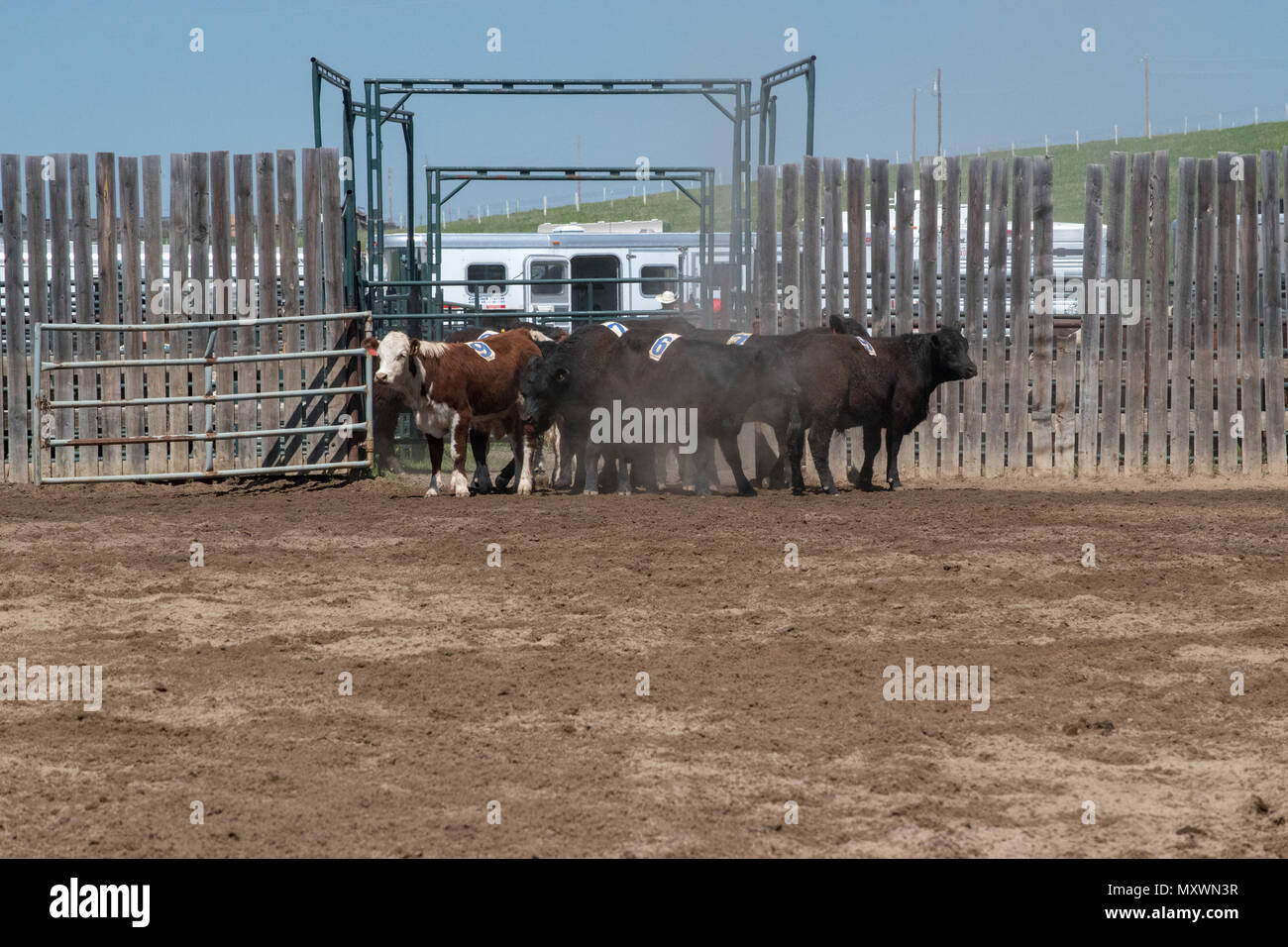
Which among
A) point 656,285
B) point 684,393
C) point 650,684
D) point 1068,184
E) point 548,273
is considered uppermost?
point 1068,184

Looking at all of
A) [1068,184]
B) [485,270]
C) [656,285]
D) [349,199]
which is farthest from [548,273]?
[1068,184]

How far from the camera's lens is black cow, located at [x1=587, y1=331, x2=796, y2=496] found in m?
12.6

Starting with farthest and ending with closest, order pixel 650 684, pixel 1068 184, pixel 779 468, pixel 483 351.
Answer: pixel 1068 184
pixel 779 468
pixel 483 351
pixel 650 684

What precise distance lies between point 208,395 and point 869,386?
660 cm

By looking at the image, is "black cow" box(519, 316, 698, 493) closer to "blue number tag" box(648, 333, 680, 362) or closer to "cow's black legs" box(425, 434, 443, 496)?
"blue number tag" box(648, 333, 680, 362)

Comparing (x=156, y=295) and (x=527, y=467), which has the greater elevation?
(x=156, y=295)

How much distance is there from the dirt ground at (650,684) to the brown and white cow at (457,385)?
1.93 metres

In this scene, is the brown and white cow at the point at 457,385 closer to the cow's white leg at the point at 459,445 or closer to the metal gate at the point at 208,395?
the cow's white leg at the point at 459,445

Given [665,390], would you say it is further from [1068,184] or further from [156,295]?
[1068,184]

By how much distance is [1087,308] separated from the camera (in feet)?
47.6

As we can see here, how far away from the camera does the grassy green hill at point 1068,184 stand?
2643 inches

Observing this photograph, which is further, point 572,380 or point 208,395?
point 208,395

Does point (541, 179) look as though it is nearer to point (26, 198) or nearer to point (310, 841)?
point (26, 198)

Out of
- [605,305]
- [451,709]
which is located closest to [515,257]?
[605,305]
